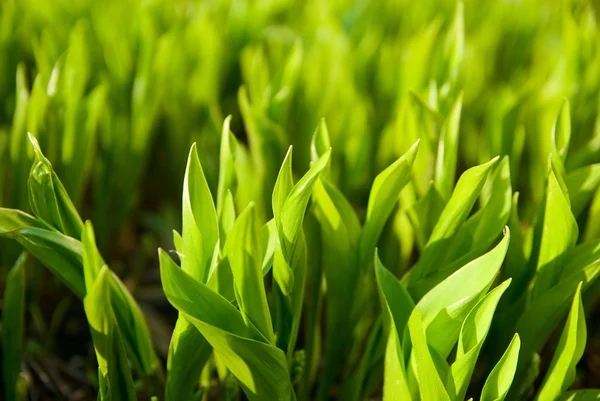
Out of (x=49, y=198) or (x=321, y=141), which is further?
(x=321, y=141)

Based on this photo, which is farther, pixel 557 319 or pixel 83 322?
pixel 83 322

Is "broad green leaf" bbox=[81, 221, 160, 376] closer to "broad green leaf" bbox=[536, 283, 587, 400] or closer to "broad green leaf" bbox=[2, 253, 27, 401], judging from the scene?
"broad green leaf" bbox=[2, 253, 27, 401]

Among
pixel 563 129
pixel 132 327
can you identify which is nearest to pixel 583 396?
pixel 563 129

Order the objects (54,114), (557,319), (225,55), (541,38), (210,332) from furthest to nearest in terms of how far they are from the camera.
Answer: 1. (541,38)
2. (225,55)
3. (54,114)
4. (557,319)
5. (210,332)

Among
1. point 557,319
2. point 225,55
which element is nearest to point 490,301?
point 557,319

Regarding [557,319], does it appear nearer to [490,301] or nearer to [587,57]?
[490,301]

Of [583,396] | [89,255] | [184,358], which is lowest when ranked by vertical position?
[583,396]

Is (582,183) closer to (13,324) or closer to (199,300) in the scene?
(199,300)
